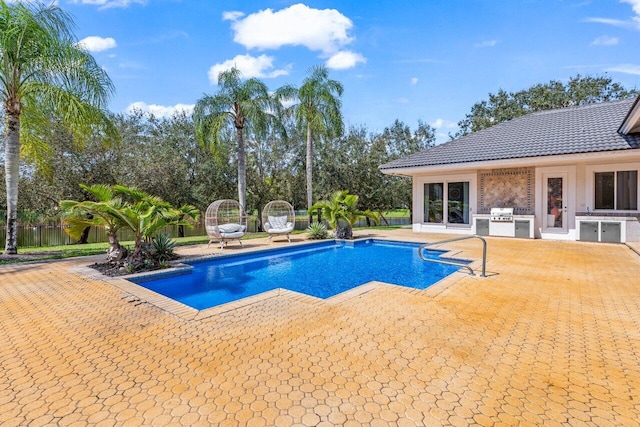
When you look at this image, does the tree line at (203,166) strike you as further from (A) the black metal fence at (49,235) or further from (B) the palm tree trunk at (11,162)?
(B) the palm tree trunk at (11,162)

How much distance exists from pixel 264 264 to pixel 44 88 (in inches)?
329

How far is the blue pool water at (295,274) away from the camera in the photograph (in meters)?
6.87

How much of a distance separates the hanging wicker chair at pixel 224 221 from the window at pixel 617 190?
44.7 feet

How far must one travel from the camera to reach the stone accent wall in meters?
13.4

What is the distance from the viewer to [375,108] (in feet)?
78.2

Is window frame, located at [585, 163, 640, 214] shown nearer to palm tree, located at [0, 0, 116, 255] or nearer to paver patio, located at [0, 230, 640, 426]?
paver patio, located at [0, 230, 640, 426]

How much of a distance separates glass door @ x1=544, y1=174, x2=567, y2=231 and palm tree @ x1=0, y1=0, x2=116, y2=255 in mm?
16802

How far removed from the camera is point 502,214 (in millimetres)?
13562

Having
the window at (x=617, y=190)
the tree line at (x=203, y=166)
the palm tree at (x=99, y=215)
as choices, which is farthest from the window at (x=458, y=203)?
the palm tree at (x=99, y=215)

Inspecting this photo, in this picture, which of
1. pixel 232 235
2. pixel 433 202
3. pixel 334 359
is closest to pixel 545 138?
pixel 433 202

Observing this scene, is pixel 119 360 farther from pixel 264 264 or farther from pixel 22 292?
pixel 264 264

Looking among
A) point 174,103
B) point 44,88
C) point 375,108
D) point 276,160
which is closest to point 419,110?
point 375,108

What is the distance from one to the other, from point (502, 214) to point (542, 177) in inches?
82.8

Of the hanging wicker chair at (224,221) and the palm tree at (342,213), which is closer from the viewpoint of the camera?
the hanging wicker chair at (224,221)
